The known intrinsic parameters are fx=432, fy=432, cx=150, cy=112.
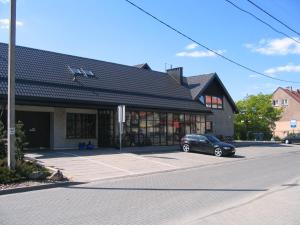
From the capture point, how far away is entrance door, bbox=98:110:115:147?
96.6 ft

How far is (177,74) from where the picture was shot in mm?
41188

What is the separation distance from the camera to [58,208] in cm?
982

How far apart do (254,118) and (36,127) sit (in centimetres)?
3950

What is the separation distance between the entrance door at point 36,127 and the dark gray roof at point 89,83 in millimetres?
1876

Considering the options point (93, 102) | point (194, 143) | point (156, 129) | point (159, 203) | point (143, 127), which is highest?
point (93, 102)

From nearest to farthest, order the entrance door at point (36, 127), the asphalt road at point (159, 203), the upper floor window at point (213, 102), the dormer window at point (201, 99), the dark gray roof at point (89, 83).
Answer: the asphalt road at point (159, 203) < the dark gray roof at point (89, 83) < the entrance door at point (36, 127) < the dormer window at point (201, 99) < the upper floor window at point (213, 102)

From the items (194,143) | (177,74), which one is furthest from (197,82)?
(194,143)

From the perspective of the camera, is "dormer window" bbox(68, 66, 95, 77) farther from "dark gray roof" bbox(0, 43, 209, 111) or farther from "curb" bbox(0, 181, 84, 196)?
"curb" bbox(0, 181, 84, 196)

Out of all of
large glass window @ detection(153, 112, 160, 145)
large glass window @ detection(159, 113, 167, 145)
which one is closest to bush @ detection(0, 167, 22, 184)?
large glass window @ detection(153, 112, 160, 145)

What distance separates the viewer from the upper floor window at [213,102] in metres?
42.5

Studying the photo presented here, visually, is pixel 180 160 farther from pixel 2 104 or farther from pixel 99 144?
pixel 2 104

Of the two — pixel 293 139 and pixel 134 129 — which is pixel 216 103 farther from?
pixel 134 129

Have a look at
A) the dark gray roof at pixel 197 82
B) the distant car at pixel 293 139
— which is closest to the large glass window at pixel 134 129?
the dark gray roof at pixel 197 82

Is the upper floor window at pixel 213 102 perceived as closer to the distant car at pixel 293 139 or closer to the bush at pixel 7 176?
the distant car at pixel 293 139
